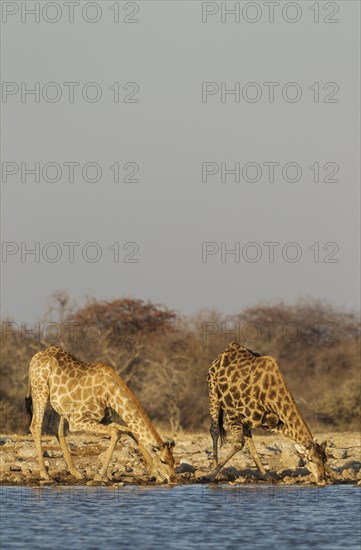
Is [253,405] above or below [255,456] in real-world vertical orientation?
above

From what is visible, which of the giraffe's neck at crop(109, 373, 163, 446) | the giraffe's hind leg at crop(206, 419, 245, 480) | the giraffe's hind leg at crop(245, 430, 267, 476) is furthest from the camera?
the giraffe's hind leg at crop(245, 430, 267, 476)

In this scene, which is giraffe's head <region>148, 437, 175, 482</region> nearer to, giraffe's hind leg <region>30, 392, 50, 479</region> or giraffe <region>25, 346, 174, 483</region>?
giraffe <region>25, 346, 174, 483</region>

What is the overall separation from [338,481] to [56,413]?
15.4 feet

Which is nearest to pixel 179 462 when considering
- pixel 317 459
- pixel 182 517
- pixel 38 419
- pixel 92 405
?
pixel 92 405

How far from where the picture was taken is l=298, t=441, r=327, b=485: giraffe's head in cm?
1848

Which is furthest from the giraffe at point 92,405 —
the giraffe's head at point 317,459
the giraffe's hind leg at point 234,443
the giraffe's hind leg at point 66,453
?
the giraffe's head at point 317,459

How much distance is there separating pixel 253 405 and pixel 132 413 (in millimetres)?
1987

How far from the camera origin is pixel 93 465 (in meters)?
21.3

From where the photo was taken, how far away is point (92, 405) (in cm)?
1873

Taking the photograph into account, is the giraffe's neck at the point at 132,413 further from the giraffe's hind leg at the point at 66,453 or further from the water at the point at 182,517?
the giraffe's hind leg at the point at 66,453

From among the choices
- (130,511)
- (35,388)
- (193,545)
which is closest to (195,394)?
(35,388)

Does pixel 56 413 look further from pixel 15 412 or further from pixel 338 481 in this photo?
pixel 15 412

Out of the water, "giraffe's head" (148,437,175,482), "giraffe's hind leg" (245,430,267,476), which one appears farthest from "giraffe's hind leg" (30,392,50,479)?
"giraffe's hind leg" (245,430,267,476)

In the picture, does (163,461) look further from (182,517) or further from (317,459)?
(182,517)
